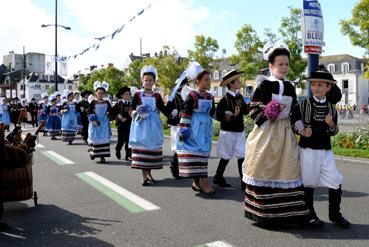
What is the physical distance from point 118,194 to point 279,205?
2985mm

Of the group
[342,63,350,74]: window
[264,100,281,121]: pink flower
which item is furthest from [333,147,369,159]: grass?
[342,63,350,74]: window

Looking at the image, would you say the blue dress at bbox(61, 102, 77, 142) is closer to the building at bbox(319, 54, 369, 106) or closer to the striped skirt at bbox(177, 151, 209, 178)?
the striped skirt at bbox(177, 151, 209, 178)

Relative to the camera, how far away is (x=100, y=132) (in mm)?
11000

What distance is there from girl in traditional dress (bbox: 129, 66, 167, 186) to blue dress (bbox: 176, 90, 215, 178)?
1170 millimetres

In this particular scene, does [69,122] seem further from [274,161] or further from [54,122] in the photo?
[274,161]

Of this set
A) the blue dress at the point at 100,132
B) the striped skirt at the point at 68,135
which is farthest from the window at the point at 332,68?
the blue dress at the point at 100,132

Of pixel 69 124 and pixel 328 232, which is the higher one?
pixel 69 124

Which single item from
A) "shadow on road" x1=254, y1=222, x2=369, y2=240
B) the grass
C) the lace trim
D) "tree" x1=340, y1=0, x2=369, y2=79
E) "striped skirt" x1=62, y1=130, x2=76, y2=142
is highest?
"tree" x1=340, y1=0, x2=369, y2=79

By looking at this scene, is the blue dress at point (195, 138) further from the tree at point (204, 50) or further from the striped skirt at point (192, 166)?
the tree at point (204, 50)

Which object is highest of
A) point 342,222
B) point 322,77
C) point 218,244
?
point 322,77

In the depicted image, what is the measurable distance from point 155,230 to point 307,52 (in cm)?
685

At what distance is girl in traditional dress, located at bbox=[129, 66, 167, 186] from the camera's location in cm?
777

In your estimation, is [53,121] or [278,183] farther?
[53,121]

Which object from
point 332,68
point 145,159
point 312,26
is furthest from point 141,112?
point 332,68
